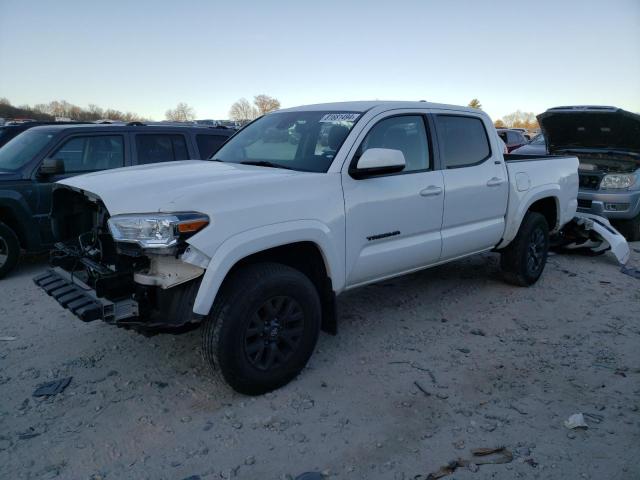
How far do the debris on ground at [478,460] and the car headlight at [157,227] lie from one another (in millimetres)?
1818

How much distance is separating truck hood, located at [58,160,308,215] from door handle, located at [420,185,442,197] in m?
1.14

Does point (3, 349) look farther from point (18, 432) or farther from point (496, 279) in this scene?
point (496, 279)

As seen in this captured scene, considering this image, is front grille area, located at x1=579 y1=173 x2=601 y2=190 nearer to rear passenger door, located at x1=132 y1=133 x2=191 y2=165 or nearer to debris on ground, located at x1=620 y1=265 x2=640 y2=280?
debris on ground, located at x1=620 y1=265 x2=640 y2=280

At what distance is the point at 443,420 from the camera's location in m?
3.02

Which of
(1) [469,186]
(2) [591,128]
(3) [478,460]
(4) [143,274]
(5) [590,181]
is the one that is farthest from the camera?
(5) [590,181]

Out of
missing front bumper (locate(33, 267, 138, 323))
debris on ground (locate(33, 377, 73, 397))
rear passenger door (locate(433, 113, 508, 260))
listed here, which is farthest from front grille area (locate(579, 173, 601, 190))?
debris on ground (locate(33, 377, 73, 397))

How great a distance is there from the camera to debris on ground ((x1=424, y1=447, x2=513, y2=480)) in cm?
255

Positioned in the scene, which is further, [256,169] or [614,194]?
[614,194]

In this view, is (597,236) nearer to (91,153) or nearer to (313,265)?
(313,265)

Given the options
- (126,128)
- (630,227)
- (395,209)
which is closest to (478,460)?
(395,209)

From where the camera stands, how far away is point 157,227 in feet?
9.02

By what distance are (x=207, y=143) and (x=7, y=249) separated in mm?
2881

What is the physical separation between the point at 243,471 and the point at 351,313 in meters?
2.33

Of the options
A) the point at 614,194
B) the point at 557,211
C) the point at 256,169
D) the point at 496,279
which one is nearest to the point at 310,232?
the point at 256,169
